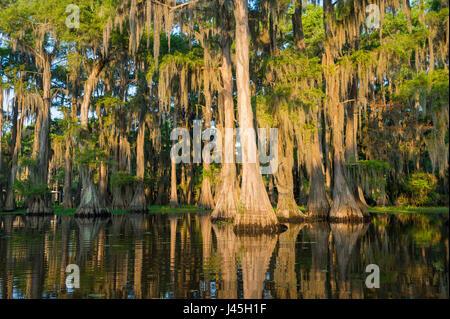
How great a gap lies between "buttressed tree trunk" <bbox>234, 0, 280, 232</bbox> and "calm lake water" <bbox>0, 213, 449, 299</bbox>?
2.07 m

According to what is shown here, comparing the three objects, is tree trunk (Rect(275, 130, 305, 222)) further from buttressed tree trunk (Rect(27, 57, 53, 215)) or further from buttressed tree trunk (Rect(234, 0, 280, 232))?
buttressed tree trunk (Rect(27, 57, 53, 215))

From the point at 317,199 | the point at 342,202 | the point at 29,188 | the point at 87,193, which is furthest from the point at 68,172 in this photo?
the point at 342,202

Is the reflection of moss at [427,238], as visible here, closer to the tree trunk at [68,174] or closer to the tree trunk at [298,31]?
the tree trunk at [298,31]

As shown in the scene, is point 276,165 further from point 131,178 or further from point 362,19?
point 131,178

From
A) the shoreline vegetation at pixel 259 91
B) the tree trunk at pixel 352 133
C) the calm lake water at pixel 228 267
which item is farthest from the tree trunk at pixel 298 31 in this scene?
the calm lake water at pixel 228 267

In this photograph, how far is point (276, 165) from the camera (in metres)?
22.6

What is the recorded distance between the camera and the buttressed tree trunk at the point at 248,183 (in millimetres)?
15438

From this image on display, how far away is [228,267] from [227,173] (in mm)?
15111

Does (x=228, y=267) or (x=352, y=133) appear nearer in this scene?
(x=228, y=267)

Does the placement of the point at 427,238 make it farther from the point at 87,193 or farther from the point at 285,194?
the point at 87,193

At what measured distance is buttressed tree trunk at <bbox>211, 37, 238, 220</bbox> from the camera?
22.5 m

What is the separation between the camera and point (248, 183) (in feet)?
52.2
